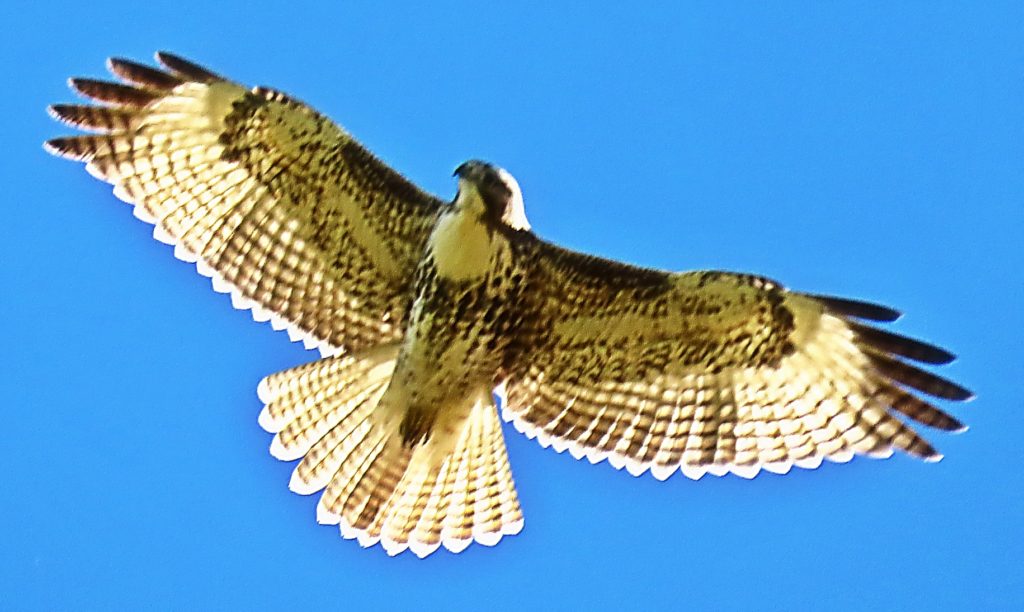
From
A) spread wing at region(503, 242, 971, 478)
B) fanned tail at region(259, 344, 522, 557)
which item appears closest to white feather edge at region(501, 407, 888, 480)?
spread wing at region(503, 242, 971, 478)

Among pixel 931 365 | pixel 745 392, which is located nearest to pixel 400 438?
pixel 745 392

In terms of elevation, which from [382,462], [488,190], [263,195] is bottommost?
[382,462]

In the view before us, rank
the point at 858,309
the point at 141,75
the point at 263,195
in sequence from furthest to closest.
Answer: the point at 263,195 → the point at 141,75 → the point at 858,309


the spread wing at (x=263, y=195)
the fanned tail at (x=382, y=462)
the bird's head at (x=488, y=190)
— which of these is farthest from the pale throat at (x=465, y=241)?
the fanned tail at (x=382, y=462)

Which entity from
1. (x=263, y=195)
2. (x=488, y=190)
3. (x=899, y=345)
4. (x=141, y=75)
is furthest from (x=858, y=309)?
(x=141, y=75)

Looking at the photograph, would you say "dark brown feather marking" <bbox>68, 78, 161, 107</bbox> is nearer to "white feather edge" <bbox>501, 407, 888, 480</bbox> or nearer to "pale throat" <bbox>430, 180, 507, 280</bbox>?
"pale throat" <bbox>430, 180, 507, 280</bbox>

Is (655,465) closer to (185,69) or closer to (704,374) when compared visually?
(704,374)

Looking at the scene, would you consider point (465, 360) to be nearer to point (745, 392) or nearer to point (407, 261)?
point (407, 261)
